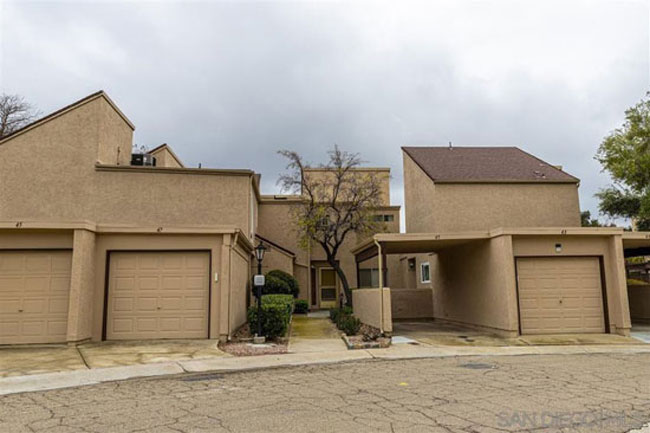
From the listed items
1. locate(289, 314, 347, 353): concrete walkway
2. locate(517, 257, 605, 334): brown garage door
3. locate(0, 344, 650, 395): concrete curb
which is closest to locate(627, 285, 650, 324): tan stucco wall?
locate(517, 257, 605, 334): brown garage door

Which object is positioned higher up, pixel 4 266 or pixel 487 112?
pixel 487 112

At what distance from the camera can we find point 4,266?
1208 cm

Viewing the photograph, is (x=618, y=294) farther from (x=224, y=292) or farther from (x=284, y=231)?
(x=284, y=231)

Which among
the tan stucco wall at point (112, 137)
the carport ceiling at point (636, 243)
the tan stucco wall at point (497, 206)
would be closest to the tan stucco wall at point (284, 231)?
the tan stucco wall at point (497, 206)

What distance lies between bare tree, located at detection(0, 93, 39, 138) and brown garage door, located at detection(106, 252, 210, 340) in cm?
2304

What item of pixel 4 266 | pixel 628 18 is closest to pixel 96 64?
pixel 4 266

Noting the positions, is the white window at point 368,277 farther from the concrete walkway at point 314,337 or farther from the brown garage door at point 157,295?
the brown garage door at point 157,295

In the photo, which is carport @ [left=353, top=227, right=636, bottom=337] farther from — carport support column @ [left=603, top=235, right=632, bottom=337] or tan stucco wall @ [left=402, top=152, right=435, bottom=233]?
tan stucco wall @ [left=402, top=152, right=435, bottom=233]

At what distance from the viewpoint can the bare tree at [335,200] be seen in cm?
2038

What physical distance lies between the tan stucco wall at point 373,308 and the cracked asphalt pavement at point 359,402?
4292mm

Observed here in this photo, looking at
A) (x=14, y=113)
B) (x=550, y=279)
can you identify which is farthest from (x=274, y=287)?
(x=14, y=113)

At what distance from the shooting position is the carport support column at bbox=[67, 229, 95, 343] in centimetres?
1156

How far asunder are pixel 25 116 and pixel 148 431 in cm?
3191

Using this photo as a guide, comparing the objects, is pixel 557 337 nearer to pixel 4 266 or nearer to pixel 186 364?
pixel 186 364
